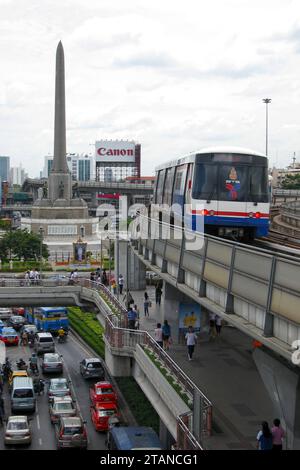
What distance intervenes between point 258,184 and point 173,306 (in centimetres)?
538

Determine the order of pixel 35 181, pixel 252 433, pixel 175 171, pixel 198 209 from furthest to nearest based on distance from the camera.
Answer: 1. pixel 35 181
2. pixel 175 171
3. pixel 198 209
4. pixel 252 433

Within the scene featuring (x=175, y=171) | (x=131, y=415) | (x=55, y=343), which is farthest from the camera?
(x=55, y=343)

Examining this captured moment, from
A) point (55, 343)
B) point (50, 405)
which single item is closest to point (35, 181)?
point (55, 343)

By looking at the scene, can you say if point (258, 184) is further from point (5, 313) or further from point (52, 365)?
point (5, 313)

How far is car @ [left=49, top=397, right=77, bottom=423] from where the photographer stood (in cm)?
2484

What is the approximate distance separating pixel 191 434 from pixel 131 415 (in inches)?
515

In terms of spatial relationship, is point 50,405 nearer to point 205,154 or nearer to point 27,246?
point 205,154

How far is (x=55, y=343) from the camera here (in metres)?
40.6

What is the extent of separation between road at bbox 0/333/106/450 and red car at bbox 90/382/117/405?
2.79 ft

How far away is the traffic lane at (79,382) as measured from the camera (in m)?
23.7

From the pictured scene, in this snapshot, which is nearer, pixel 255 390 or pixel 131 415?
pixel 255 390

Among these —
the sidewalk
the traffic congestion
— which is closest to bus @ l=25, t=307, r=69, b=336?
the traffic congestion

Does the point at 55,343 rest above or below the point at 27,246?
below

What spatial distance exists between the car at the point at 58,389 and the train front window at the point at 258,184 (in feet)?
43.5
